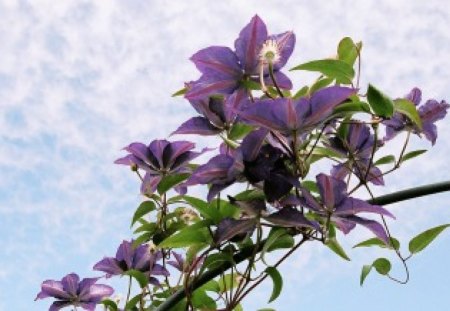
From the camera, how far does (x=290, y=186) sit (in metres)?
0.87

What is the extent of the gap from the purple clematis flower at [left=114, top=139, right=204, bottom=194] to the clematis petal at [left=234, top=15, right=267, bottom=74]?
28 centimetres

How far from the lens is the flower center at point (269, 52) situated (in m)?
0.86

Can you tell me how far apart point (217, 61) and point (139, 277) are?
20.7 inches

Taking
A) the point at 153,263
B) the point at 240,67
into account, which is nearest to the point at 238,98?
the point at 240,67

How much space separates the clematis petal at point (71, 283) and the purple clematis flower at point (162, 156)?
1.29 ft

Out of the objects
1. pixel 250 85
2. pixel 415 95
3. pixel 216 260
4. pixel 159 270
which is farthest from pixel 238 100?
pixel 159 270

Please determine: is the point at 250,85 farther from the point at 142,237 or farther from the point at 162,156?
the point at 142,237

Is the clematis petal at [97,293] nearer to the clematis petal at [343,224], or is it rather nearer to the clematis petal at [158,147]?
the clematis petal at [158,147]

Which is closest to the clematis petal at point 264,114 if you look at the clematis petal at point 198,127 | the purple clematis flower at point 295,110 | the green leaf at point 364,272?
the purple clematis flower at point 295,110

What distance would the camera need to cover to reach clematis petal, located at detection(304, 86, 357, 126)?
0.80 meters

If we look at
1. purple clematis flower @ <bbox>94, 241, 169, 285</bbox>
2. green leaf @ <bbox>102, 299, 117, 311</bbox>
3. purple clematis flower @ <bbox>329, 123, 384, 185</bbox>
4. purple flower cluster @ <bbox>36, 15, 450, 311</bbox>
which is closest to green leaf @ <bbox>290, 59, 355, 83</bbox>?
A: purple flower cluster @ <bbox>36, 15, 450, 311</bbox>

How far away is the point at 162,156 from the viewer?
114 centimetres

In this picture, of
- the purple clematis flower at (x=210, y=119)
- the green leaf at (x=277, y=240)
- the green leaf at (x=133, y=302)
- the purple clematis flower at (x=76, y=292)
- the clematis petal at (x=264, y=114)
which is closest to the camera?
the clematis petal at (x=264, y=114)

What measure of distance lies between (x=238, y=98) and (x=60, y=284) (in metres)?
0.72
